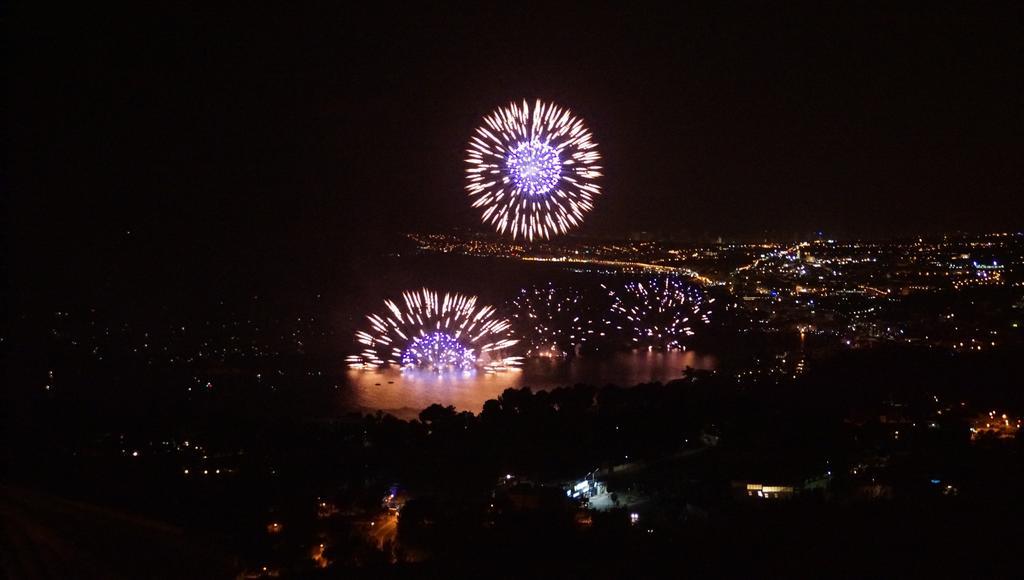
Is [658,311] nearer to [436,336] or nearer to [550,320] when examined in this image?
[550,320]

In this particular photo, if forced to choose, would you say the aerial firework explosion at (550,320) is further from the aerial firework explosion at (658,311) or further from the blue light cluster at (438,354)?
the blue light cluster at (438,354)

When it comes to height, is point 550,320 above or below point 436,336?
above

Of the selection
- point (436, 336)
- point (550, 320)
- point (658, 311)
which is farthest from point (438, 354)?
point (658, 311)

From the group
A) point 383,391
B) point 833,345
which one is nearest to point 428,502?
point 383,391

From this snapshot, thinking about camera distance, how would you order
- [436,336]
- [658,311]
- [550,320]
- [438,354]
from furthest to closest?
[658,311]
[550,320]
[436,336]
[438,354]

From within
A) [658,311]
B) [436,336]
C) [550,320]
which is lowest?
[436,336]

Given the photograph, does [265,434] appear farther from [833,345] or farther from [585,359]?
[833,345]

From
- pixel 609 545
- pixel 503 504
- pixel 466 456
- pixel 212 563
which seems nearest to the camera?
pixel 212 563
